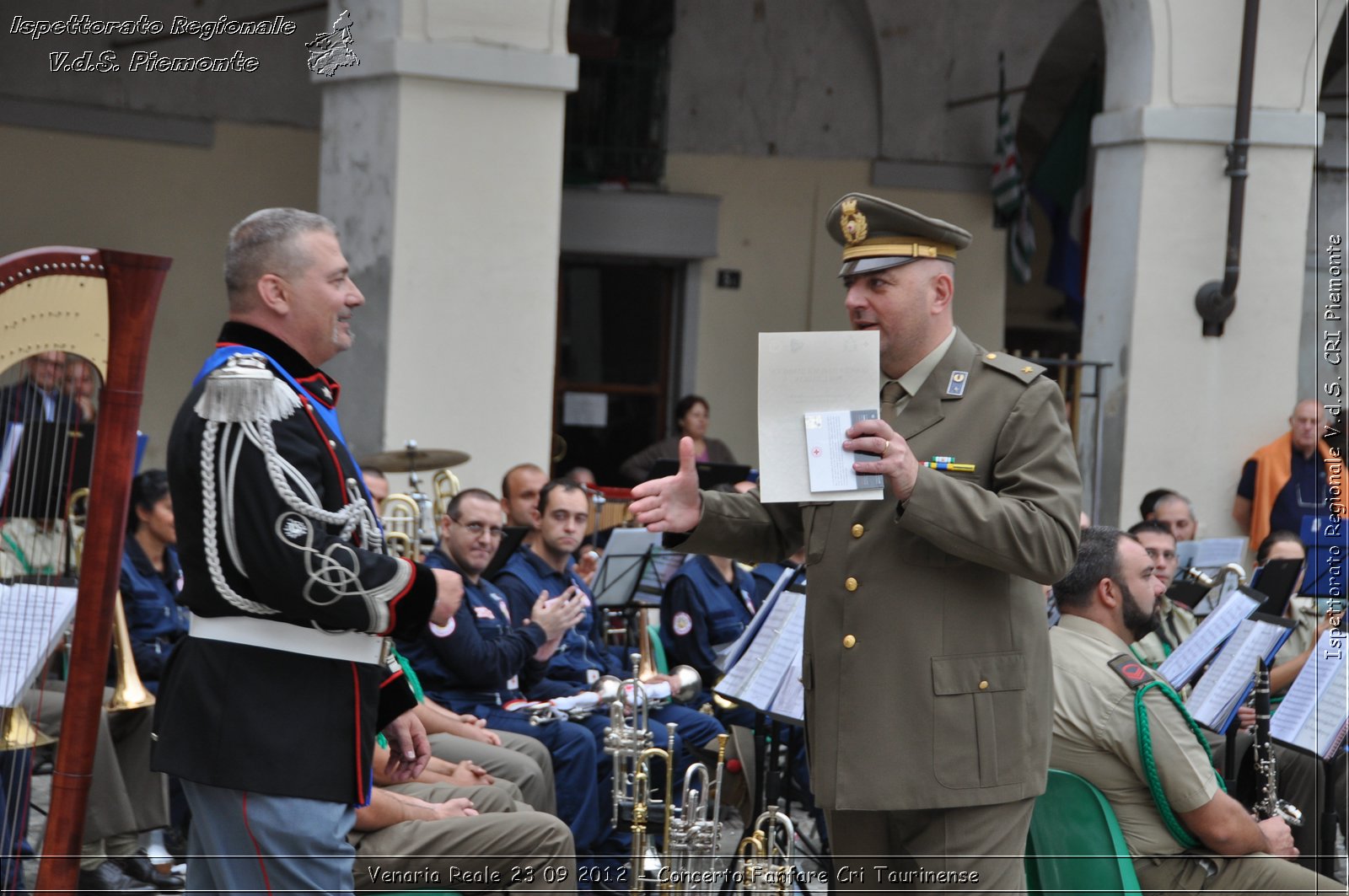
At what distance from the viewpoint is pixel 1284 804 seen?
466cm

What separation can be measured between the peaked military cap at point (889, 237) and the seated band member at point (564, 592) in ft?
10.1

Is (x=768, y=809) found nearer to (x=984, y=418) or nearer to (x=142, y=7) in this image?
(x=984, y=418)

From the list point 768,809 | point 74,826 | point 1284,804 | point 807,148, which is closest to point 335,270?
point 74,826

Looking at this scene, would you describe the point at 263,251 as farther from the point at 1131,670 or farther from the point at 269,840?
the point at 1131,670

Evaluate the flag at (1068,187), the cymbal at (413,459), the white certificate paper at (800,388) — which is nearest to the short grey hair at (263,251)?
the white certificate paper at (800,388)

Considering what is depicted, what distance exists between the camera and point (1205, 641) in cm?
452

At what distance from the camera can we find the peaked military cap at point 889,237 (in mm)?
2922

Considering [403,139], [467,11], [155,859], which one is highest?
[467,11]

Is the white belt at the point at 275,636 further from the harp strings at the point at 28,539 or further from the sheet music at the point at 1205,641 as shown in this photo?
the sheet music at the point at 1205,641

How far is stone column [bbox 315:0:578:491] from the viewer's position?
7.75 metres

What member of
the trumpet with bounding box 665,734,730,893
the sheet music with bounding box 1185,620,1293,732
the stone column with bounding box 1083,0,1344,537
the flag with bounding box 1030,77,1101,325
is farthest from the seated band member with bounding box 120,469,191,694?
the flag with bounding box 1030,77,1101,325

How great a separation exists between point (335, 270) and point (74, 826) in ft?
4.10

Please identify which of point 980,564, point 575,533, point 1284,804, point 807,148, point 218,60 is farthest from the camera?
point 807,148

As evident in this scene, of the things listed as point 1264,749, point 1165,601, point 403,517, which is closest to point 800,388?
point 1264,749
